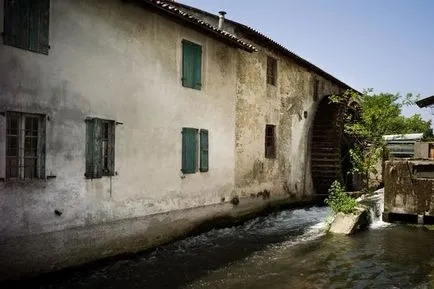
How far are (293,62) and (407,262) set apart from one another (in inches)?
374

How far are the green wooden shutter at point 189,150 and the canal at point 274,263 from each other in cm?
178

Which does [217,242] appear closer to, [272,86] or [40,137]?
[40,137]

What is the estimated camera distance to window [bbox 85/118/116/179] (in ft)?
25.3

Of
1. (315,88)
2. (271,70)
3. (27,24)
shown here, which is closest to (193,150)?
(27,24)

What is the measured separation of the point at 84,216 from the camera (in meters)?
7.59

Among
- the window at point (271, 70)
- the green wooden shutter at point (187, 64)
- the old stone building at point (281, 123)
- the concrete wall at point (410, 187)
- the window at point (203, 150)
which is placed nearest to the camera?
the green wooden shutter at point (187, 64)

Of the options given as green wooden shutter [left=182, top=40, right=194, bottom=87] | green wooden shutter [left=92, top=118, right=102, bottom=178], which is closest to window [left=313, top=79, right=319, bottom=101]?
green wooden shutter [left=182, top=40, right=194, bottom=87]

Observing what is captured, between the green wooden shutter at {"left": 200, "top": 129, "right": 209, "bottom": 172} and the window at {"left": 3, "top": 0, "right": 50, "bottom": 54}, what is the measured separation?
4.78 meters

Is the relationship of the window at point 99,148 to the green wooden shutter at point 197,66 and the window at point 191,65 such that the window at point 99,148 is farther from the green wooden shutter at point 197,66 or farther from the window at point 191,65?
the green wooden shutter at point 197,66

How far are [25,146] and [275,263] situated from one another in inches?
205

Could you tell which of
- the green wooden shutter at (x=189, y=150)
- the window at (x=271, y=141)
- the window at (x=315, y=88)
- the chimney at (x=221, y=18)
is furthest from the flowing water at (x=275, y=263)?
the window at (x=315, y=88)

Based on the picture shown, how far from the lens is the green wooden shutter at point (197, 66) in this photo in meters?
10.4

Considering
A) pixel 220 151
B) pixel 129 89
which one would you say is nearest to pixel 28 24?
pixel 129 89

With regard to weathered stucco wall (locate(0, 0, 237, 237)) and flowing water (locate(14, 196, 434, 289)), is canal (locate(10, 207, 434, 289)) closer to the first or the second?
flowing water (locate(14, 196, 434, 289))
